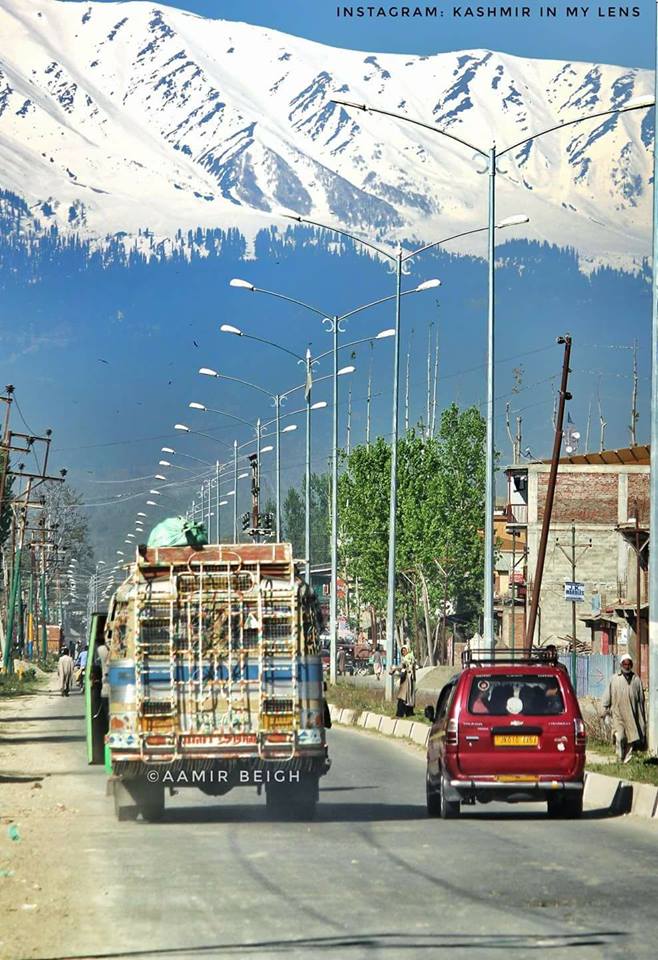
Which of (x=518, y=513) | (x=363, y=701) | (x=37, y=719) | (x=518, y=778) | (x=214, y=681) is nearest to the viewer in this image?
(x=214, y=681)

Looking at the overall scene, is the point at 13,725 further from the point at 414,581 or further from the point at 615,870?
the point at 414,581

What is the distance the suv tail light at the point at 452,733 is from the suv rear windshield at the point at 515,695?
0.21 meters

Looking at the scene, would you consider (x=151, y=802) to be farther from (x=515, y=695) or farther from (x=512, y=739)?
(x=515, y=695)

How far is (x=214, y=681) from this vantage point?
19000 millimetres

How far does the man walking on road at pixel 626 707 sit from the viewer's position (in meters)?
24.8

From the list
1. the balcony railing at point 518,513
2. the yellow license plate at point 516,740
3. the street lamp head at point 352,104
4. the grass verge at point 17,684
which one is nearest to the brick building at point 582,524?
the balcony railing at point 518,513

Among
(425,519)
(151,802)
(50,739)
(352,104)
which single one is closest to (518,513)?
(425,519)

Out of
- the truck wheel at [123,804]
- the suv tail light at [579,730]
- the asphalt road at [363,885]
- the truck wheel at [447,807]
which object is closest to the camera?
the asphalt road at [363,885]

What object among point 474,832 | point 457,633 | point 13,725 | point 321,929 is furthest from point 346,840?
point 457,633

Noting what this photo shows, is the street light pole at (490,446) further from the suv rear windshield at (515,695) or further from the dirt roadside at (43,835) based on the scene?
the suv rear windshield at (515,695)

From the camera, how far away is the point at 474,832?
18547 mm

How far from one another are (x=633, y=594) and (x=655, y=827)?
55.7m

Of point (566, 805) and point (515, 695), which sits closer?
point (515, 695)

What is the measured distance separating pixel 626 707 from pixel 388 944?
1446cm
